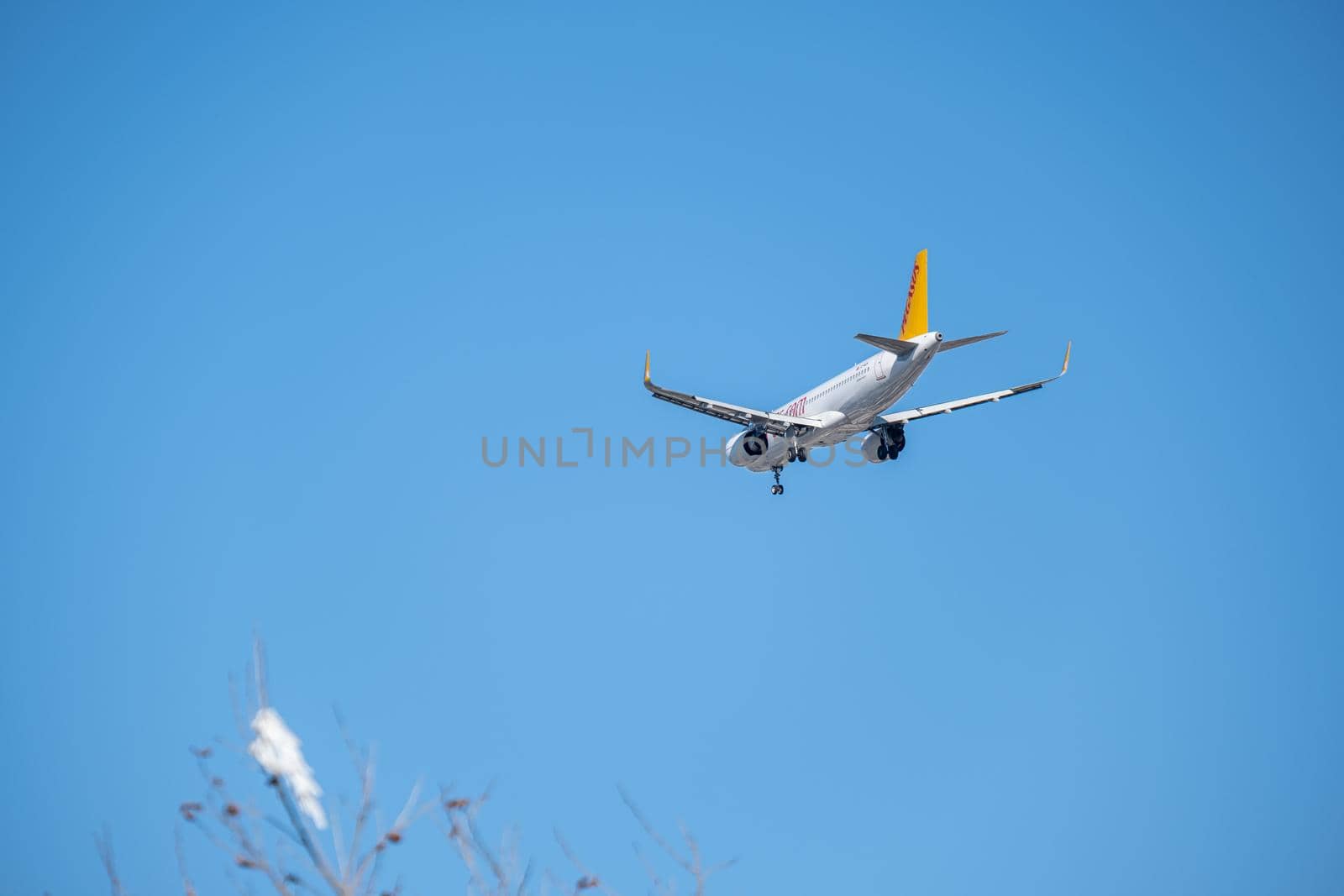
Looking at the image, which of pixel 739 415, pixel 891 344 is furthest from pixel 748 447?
pixel 891 344

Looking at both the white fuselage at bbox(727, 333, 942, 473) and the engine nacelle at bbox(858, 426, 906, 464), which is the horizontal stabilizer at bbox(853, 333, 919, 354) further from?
the engine nacelle at bbox(858, 426, 906, 464)

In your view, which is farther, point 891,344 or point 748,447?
point 748,447

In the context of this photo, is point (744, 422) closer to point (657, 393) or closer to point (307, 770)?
point (657, 393)

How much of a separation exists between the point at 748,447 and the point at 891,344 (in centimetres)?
1230

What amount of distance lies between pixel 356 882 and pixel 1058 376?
5251 centimetres

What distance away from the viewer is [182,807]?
39.5 ft

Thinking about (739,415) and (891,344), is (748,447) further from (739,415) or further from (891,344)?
(891,344)

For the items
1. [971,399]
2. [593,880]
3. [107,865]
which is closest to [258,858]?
[107,865]

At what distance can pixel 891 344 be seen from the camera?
179 ft

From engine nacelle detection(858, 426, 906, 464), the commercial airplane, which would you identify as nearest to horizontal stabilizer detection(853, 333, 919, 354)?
the commercial airplane

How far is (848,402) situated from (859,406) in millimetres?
684

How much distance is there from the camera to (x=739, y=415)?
62281 mm

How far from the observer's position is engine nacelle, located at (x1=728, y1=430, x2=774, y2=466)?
6438 centimetres

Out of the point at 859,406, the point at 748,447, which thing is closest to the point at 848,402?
the point at 859,406
